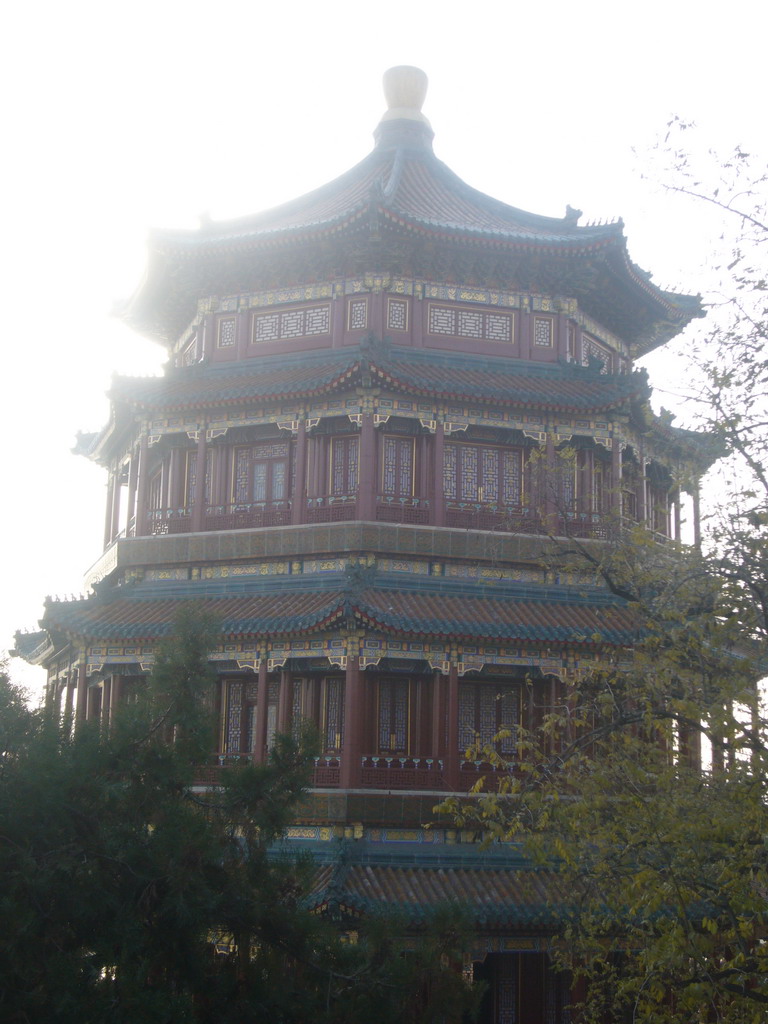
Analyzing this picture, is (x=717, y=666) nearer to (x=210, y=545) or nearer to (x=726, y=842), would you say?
(x=726, y=842)

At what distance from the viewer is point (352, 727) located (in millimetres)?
20625

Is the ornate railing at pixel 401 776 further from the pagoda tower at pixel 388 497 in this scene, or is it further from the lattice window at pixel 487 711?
the lattice window at pixel 487 711

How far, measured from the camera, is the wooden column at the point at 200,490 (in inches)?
944

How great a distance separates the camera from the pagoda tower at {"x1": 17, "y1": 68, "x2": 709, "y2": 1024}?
20.6 meters

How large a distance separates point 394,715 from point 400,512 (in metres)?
3.63

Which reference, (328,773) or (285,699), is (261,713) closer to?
(285,699)

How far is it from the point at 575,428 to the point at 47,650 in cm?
1361

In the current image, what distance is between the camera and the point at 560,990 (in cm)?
2056

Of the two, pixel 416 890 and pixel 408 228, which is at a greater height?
pixel 408 228

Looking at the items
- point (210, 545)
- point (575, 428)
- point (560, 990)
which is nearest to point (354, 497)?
point (210, 545)

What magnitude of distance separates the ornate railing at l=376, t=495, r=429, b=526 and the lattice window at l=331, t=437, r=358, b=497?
977 mm

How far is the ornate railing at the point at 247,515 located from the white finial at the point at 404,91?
10.9 metres

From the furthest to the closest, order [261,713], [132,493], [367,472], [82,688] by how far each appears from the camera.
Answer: [132,493] → [82,688] → [367,472] → [261,713]

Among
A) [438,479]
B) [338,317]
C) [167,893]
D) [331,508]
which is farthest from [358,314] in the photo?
[167,893]
